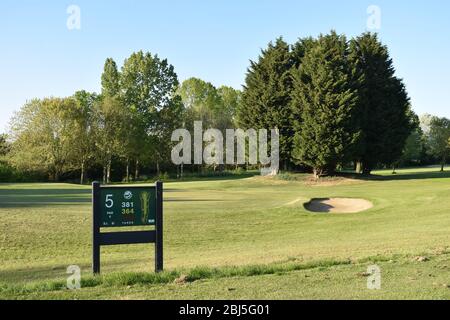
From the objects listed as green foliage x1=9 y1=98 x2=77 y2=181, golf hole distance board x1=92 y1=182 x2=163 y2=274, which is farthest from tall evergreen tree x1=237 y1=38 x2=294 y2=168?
golf hole distance board x1=92 y1=182 x2=163 y2=274

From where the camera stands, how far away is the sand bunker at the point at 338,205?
26312mm

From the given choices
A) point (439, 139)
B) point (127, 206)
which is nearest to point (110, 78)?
point (439, 139)

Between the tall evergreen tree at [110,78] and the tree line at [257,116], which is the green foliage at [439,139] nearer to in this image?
the tree line at [257,116]

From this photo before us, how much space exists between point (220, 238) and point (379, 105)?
122 ft

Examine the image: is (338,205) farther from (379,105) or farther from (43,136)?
(43,136)

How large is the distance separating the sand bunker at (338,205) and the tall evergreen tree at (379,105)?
2139 centimetres

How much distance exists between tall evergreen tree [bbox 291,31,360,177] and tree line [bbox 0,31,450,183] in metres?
0.10

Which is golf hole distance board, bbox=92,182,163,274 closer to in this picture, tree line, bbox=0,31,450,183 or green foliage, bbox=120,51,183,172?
tree line, bbox=0,31,450,183

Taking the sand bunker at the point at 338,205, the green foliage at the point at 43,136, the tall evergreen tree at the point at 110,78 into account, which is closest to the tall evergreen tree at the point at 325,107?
the sand bunker at the point at 338,205

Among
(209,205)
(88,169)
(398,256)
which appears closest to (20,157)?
(88,169)

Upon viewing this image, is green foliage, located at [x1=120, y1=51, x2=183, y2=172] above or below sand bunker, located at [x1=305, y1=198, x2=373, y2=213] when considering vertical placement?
above

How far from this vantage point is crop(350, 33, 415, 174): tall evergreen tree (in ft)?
166
